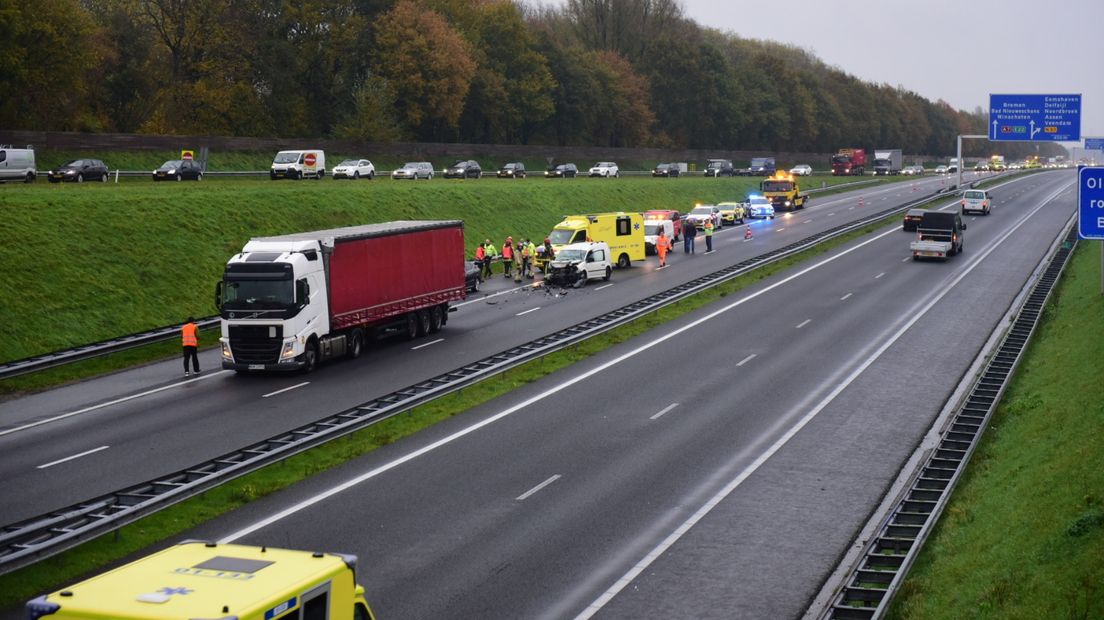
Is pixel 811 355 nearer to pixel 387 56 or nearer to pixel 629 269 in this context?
pixel 629 269

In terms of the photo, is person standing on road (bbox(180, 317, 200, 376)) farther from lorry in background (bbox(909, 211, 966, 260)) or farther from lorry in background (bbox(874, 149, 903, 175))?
lorry in background (bbox(874, 149, 903, 175))

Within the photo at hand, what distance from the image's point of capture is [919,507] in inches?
787

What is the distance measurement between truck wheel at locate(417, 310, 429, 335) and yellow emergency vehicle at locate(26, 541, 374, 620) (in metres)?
27.3

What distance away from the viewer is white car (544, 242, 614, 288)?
50.0 meters

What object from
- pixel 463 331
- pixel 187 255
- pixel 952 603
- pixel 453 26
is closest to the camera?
pixel 952 603

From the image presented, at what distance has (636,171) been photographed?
121 metres

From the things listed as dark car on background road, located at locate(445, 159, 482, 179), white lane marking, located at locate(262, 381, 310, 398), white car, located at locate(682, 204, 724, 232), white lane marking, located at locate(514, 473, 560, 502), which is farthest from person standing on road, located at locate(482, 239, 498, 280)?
dark car on background road, located at locate(445, 159, 482, 179)

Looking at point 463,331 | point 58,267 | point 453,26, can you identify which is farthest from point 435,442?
point 453,26

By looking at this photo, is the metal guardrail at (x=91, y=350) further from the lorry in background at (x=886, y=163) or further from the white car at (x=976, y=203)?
the lorry in background at (x=886, y=163)

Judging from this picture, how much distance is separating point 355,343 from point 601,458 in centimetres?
1336

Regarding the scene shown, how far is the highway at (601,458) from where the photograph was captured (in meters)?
16.7

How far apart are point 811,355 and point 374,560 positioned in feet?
65.1

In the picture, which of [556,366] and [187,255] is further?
[187,255]

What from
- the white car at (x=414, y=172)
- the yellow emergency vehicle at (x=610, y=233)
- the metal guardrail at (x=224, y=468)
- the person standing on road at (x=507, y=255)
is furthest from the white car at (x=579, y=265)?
the white car at (x=414, y=172)
